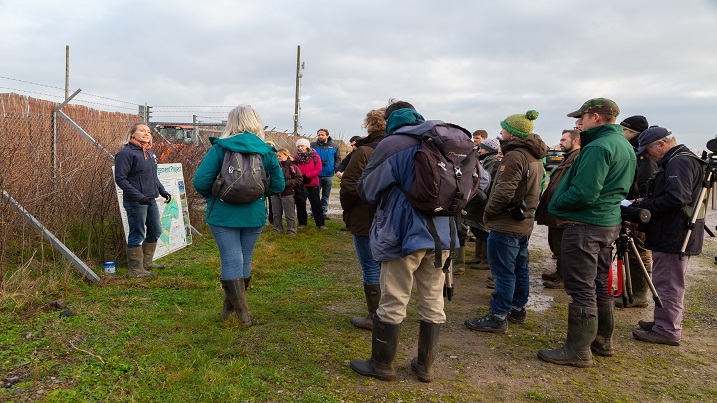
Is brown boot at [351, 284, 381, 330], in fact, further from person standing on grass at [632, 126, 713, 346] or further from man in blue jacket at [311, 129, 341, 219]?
man in blue jacket at [311, 129, 341, 219]

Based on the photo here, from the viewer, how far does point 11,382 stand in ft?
10.2

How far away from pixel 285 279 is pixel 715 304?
487cm

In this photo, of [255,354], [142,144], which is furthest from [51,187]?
[255,354]

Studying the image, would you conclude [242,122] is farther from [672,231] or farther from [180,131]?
[180,131]

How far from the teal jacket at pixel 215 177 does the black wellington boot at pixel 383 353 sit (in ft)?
4.53

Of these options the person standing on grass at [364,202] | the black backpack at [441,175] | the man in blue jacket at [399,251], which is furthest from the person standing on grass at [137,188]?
the black backpack at [441,175]

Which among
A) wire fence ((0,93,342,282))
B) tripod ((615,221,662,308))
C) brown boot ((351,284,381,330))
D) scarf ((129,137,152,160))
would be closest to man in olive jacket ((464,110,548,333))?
tripod ((615,221,662,308))

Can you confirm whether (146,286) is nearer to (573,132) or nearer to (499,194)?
(499,194)

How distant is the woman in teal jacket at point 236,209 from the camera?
13.0 feet

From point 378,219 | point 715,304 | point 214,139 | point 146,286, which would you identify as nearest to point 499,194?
point 378,219

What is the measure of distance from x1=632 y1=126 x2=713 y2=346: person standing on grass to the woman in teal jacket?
3203 mm

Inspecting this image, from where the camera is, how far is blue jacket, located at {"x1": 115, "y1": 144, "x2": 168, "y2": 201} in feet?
17.7

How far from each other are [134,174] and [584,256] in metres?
4.57

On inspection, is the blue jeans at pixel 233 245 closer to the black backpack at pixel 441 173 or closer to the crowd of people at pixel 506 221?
the crowd of people at pixel 506 221
